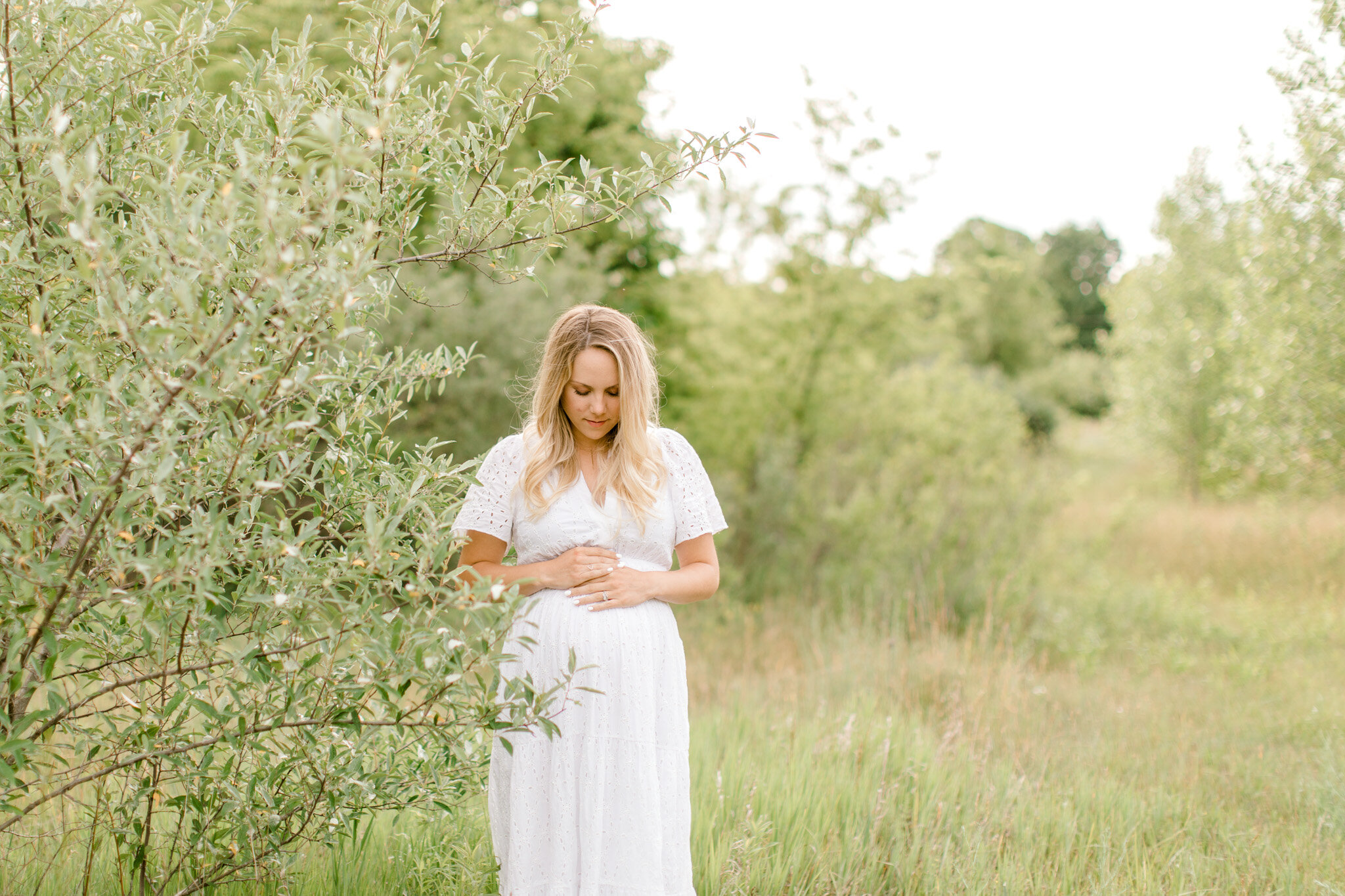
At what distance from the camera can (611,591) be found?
2.80 m

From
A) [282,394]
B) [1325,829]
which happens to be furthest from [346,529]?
[1325,829]

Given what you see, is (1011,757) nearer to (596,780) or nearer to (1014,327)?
(596,780)

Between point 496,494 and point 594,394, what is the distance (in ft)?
1.51

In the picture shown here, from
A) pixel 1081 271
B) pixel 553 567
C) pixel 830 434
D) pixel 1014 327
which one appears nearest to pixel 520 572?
pixel 553 567

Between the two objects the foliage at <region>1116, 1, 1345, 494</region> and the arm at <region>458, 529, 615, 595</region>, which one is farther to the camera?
the foliage at <region>1116, 1, 1345, 494</region>

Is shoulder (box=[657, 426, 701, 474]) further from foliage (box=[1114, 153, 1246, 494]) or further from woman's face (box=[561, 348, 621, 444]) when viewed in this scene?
foliage (box=[1114, 153, 1246, 494])

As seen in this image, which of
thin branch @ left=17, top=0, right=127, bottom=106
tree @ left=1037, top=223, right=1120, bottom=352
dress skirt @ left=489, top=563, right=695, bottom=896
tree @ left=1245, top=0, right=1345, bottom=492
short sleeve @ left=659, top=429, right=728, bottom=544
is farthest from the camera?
tree @ left=1037, top=223, right=1120, bottom=352

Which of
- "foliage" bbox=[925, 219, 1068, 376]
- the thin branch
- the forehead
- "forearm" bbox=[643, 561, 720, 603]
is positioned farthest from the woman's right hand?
"foliage" bbox=[925, 219, 1068, 376]

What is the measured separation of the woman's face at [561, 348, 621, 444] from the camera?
293cm

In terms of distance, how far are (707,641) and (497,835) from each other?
5.10m

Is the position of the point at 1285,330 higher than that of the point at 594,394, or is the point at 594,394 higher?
the point at 1285,330

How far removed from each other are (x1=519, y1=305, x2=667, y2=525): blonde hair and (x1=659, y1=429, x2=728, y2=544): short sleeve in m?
0.08

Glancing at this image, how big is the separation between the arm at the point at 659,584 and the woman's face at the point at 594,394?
49 cm

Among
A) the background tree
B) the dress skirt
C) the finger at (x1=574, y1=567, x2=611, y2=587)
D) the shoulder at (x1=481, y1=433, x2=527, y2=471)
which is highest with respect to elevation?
the background tree
